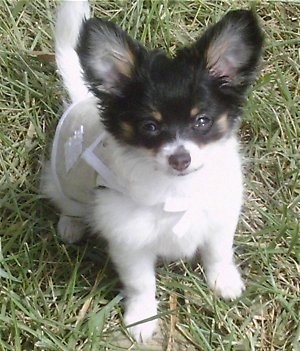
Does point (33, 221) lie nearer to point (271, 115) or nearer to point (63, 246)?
point (63, 246)

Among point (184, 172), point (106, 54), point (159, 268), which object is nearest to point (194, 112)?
point (184, 172)

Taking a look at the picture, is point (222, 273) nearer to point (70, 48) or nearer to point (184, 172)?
point (184, 172)

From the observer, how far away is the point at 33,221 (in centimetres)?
286

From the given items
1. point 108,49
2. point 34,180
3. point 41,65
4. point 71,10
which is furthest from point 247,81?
point 41,65

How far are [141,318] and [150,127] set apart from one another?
2.50 ft

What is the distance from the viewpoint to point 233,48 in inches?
85.4

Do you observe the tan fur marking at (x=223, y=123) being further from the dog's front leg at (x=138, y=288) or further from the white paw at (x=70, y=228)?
the white paw at (x=70, y=228)

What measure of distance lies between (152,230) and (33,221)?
0.66 metres

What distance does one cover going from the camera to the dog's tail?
262cm

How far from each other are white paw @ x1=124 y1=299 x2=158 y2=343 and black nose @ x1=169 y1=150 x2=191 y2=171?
2.22ft

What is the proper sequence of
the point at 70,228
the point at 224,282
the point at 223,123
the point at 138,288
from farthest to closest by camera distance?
1. the point at 70,228
2. the point at 224,282
3. the point at 138,288
4. the point at 223,123

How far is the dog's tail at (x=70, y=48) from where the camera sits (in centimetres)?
262

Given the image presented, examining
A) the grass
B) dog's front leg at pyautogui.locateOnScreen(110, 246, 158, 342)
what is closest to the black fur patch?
dog's front leg at pyautogui.locateOnScreen(110, 246, 158, 342)

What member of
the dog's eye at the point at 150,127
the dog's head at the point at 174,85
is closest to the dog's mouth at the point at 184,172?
the dog's head at the point at 174,85
